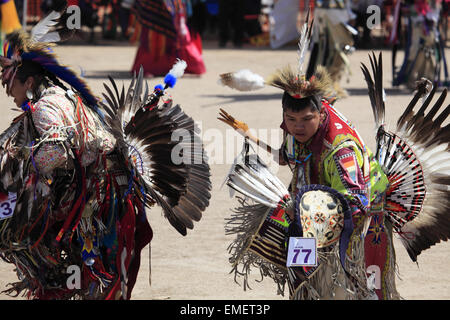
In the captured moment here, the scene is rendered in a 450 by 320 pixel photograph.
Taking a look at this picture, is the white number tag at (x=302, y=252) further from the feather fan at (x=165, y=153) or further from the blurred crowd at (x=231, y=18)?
the blurred crowd at (x=231, y=18)

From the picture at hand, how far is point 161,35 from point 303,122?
8.26m

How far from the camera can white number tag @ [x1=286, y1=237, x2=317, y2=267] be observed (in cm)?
339

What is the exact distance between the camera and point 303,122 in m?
3.58

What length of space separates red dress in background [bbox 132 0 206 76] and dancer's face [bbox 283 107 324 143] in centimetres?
803

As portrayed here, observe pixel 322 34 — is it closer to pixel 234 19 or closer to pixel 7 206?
pixel 234 19

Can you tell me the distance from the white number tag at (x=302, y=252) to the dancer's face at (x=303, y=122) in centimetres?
49

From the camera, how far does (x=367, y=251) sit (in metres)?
3.87

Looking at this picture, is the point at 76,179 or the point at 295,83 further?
the point at 76,179

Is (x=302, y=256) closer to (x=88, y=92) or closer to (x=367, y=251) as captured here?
(x=367, y=251)

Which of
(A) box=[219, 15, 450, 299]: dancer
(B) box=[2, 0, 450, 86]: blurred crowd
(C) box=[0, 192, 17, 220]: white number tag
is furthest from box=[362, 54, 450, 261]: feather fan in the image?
(B) box=[2, 0, 450, 86]: blurred crowd

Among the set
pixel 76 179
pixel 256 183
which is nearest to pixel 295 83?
pixel 256 183

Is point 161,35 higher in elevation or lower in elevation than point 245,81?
lower

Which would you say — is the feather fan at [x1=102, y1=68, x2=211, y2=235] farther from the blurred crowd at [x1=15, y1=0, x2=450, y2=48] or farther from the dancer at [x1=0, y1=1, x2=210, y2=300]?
the blurred crowd at [x1=15, y1=0, x2=450, y2=48]

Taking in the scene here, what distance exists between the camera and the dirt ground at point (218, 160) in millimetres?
4734
